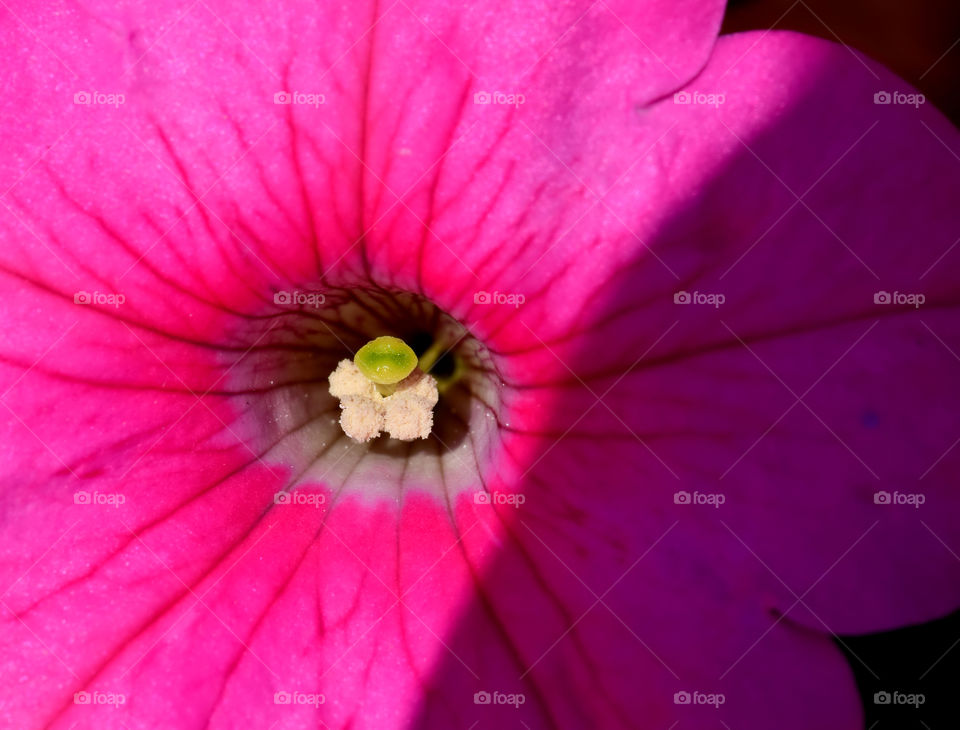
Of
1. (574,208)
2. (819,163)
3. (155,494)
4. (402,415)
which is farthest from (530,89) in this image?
(155,494)

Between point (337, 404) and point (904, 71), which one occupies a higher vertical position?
point (904, 71)

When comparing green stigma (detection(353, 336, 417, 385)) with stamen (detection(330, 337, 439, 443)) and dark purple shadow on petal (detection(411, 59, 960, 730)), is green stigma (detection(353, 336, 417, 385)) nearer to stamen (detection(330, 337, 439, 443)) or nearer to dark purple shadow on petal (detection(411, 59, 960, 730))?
stamen (detection(330, 337, 439, 443))

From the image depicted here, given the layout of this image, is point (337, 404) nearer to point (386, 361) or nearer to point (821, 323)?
point (386, 361)

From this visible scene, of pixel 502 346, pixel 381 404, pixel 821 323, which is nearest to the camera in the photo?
pixel 821 323

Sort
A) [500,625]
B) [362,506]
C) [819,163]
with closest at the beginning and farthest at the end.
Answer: [819,163] → [500,625] → [362,506]

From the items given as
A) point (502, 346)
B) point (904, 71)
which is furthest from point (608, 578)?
point (904, 71)

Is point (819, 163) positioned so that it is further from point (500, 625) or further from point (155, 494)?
point (155, 494)
